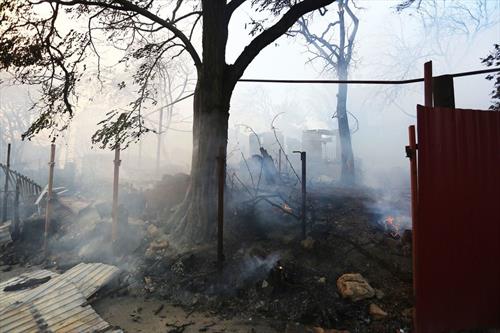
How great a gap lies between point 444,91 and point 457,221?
1882 millimetres

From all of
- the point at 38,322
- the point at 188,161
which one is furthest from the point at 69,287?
the point at 188,161

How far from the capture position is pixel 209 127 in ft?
24.4

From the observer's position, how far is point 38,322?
479cm

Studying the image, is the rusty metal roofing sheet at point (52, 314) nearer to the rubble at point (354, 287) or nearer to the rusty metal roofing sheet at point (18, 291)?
the rusty metal roofing sheet at point (18, 291)

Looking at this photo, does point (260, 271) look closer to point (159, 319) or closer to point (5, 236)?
point (159, 319)

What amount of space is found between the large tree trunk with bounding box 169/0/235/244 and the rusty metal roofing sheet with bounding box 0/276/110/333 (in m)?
2.42

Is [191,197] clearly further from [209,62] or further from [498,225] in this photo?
[498,225]

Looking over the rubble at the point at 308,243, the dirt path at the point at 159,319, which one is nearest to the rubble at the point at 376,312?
the dirt path at the point at 159,319

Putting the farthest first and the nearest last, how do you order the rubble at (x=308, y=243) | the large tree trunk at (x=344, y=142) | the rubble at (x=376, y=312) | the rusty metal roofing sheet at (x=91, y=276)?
1. the large tree trunk at (x=344, y=142)
2. the rubble at (x=308, y=243)
3. the rusty metal roofing sheet at (x=91, y=276)
4. the rubble at (x=376, y=312)

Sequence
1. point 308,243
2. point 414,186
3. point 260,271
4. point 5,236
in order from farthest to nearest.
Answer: point 5,236 → point 308,243 → point 260,271 → point 414,186

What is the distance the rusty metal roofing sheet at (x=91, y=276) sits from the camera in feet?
19.1

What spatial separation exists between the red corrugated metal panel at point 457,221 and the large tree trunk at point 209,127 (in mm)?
4451

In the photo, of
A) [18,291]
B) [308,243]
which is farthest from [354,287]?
[18,291]

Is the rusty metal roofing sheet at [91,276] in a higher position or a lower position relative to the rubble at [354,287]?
lower
